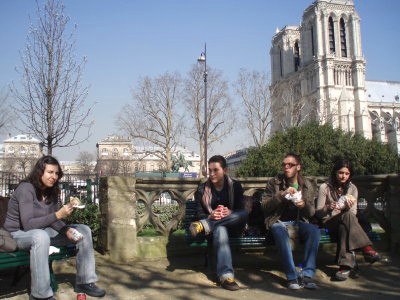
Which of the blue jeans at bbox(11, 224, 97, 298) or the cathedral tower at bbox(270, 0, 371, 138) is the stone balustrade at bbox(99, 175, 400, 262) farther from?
the cathedral tower at bbox(270, 0, 371, 138)

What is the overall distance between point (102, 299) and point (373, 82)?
104 meters

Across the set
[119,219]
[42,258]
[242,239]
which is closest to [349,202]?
[242,239]

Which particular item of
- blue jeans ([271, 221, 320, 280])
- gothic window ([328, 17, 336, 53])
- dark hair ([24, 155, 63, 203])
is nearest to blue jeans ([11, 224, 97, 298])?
dark hair ([24, 155, 63, 203])

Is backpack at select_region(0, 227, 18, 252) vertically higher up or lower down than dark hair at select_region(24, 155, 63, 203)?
lower down

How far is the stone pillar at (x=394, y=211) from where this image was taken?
5.32m

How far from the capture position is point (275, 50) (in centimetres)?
8225

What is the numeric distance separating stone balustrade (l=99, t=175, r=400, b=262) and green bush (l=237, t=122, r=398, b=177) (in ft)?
50.5

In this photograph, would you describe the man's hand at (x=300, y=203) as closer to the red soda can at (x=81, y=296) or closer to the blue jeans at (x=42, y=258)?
the blue jeans at (x=42, y=258)

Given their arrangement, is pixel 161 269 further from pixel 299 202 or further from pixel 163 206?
pixel 163 206

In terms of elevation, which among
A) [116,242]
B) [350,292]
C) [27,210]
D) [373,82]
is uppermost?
Result: [373,82]

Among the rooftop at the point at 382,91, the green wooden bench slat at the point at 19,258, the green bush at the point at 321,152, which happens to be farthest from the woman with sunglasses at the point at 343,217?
the rooftop at the point at 382,91

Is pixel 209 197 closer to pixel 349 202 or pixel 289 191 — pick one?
pixel 289 191

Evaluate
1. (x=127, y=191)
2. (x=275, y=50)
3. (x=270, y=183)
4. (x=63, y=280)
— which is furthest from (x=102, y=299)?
(x=275, y=50)

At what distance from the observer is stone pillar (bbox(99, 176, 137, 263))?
4.88 m
